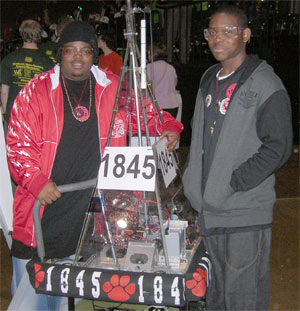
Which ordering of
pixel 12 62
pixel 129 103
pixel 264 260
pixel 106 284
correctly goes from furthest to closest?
pixel 12 62 < pixel 129 103 < pixel 264 260 < pixel 106 284

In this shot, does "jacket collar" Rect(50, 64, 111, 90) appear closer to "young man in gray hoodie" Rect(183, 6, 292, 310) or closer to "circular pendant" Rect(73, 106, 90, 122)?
"circular pendant" Rect(73, 106, 90, 122)

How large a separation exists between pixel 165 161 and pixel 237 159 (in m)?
0.38

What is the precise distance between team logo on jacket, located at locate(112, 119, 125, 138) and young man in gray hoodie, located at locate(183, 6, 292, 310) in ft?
1.36

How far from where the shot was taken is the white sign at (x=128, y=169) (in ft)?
6.97

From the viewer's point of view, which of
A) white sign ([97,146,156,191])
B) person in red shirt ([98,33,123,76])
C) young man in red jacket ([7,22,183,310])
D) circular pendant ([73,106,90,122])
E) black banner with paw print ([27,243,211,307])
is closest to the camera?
black banner with paw print ([27,243,211,307])

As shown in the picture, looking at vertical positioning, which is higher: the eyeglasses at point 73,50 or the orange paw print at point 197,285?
the eyeglasses at point 73,50

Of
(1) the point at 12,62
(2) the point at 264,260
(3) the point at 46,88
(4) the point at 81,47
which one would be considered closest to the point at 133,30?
(4) the point at 81,47

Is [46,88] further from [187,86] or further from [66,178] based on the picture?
[187,86]

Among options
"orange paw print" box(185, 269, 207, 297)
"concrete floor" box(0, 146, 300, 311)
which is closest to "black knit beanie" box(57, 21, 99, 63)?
"orange paw print" box(185, 269, 207, 297)

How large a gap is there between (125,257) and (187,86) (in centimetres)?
Result: 677

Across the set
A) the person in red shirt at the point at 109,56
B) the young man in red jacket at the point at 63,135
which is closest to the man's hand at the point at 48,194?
the young man in red jacket at the point at 63,135

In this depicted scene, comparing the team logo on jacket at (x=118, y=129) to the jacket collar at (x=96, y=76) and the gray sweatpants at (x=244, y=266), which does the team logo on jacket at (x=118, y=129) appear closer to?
the jacket collar at (x=96, y=76)

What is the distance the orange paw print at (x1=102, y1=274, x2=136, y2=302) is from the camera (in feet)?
6.75

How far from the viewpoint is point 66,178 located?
8.17 ft
